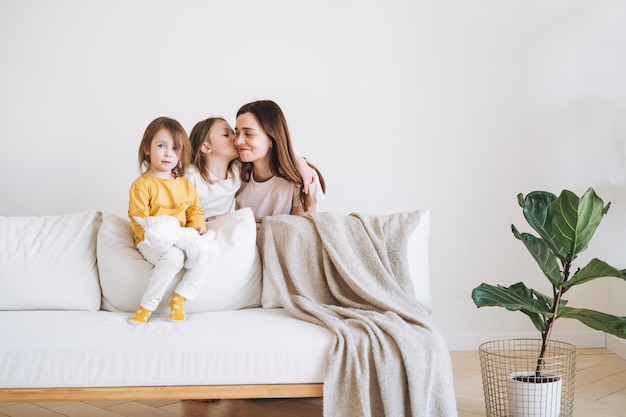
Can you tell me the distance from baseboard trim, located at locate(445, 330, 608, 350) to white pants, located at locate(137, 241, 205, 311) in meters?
1.84

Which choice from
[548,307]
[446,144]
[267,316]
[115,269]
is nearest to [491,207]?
[446,144]

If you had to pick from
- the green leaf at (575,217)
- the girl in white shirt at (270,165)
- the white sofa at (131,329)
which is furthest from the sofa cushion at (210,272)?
the green leaf at (575,217)

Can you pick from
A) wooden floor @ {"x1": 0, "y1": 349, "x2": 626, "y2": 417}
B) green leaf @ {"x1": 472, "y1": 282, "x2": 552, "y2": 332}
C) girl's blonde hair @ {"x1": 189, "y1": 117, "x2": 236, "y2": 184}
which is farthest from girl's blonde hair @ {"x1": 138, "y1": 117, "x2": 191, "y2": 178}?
green leaf @ {"x1": 472, "y1": 282, "x2": 552, "y2": 332}

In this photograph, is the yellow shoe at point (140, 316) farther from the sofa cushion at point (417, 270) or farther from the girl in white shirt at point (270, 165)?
the girl in white shirt at point (270, 165)

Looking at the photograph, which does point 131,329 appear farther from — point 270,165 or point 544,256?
point 544,256

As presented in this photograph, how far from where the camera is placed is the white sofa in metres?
2.26

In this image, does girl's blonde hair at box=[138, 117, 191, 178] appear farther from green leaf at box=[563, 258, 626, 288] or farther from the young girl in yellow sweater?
green leaf at box=[563, 258, 626, 288]

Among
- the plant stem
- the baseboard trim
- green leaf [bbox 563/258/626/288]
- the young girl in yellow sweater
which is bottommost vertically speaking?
the baseboard trim

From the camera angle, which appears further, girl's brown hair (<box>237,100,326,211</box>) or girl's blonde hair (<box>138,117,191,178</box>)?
girl's brown hair (<box>237,100,326,211</box>)

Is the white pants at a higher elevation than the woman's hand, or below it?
below

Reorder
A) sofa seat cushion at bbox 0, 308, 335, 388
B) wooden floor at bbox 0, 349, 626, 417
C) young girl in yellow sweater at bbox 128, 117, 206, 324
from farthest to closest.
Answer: wooden floor at bbox 0, 349, 626, 417
young girl in yellow sweater at bbox 128, 117, 206, 324
sofa seat cushion at bbox 0, 308, 335, 388

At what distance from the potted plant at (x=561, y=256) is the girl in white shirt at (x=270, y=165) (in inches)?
36.8

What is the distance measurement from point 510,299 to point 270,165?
46.9 inches

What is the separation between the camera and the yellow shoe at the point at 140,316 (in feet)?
8.13
